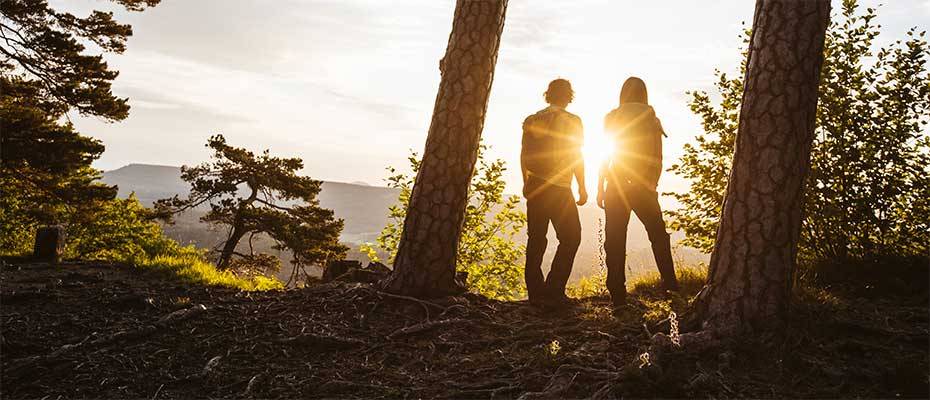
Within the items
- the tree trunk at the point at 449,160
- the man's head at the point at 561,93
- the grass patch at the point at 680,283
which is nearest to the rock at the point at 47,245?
the tree trunk at the point at 449,160

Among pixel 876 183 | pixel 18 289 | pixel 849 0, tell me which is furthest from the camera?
pixel 849 0

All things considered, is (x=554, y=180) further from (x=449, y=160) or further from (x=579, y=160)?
(x=449, y=160)

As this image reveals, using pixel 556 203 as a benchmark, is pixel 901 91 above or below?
above

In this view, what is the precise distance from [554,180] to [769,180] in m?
2.02

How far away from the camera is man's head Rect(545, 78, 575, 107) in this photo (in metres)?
5.27

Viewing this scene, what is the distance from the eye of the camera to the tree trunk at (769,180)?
3420mm

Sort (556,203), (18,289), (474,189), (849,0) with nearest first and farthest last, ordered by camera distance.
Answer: (556,203)
(18,289)
(849,0)
(474,189)

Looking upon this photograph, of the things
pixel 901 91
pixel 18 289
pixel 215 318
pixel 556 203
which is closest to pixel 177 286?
pixel 18 289

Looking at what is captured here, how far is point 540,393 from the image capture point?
291cm

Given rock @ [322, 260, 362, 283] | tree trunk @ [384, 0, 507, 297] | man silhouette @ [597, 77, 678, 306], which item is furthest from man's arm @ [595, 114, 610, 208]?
rock @ [322, 260, 362, 283]

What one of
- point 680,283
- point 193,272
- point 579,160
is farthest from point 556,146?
point 193,272

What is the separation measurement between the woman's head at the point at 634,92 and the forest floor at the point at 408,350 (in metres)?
2.05

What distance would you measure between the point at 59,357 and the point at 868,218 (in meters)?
8.42

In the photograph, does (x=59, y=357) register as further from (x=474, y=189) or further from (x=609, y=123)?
(x=474, y=189)
